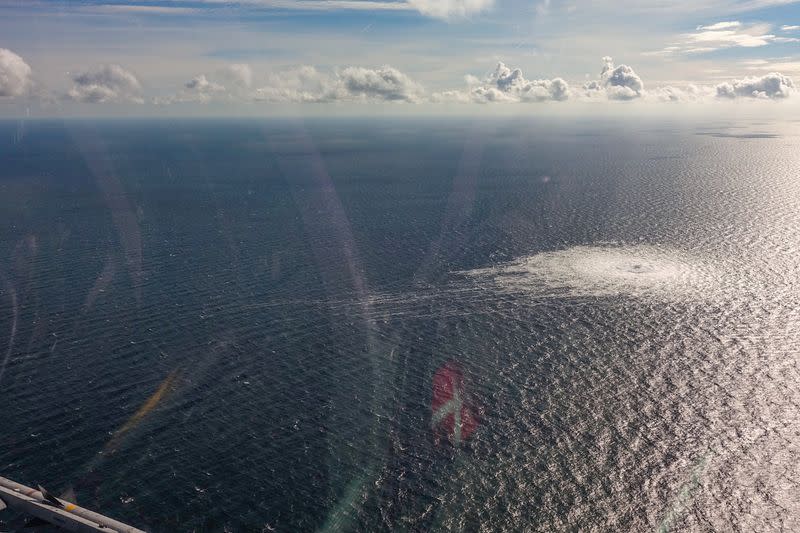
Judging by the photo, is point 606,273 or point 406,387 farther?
point 606,273

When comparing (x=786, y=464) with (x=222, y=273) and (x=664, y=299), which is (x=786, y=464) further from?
(x=222, y=273)

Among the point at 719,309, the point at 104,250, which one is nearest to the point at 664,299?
the point at 719,309

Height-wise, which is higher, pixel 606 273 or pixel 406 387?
pixel 606 273

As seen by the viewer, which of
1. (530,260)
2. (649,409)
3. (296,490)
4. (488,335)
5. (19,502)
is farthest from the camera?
(530,260)

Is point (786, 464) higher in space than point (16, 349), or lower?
lower

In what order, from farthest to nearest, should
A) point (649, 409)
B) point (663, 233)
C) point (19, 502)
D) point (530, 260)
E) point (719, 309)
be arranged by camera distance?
1. point (663, 233)
2. point (530, 260)
3. point (719, 309)
4. point (649, 409)
5. point (19, 502)

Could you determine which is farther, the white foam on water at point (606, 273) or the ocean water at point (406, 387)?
the white foam on water at point (606, 273)

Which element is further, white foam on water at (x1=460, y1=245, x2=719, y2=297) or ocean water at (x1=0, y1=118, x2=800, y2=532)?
white foam on water at (x1=460, y1=245, x2=719, y2=297)

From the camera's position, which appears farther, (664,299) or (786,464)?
(664,299)
